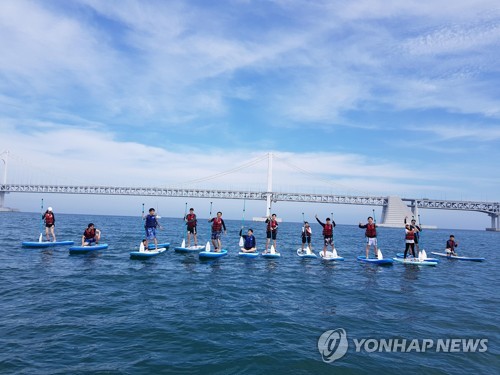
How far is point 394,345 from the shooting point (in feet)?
23.8

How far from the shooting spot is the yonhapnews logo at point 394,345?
6.96 meters

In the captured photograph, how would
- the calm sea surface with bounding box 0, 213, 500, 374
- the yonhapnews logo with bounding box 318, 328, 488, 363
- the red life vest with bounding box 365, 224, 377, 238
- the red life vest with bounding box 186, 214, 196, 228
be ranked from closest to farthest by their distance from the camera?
the calm sea surface with bounding box 0, 213, 500, 374, the yonhapnews logo with bounding box 318, 328, 488, 363, the red life vest with bounding box 365, 224, 377, 238, the red life vest with bounding box 186, 214, 196, 228

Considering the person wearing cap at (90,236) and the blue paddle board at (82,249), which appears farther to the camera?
the person wearing cap at (90,236)

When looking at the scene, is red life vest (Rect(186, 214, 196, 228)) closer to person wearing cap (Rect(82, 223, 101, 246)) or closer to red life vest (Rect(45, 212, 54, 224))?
person wearing cap (Rect(82, 223, 101, 246))

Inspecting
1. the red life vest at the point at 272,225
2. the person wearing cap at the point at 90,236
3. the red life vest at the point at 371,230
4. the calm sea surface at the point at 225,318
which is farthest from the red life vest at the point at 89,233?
the red life vest at the point at 371,230

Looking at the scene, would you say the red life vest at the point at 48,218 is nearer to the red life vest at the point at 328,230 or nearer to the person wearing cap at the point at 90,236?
the person wearing cap at the point at 90,236

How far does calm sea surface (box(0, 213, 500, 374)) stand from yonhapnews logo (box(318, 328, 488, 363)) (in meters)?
0.10

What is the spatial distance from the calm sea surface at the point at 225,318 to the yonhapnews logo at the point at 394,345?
0.34 ft

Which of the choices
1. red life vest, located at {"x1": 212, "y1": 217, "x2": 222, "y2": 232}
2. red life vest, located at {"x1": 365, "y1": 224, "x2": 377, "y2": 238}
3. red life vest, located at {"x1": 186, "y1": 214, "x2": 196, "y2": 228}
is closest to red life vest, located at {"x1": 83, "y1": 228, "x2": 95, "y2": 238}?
red life vest, located at {"x1": 186, "y1": 214, "x2": 196, "y2": 228}

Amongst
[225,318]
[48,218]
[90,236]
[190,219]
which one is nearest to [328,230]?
[190,219]

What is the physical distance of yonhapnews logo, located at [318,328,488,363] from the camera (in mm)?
6958

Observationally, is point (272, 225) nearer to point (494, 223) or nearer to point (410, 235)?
point (410, 235)

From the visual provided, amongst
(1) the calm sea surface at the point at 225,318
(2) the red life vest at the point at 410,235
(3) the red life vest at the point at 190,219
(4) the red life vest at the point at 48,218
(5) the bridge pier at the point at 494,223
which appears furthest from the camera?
(5) the bridge pier at the point at 494,223

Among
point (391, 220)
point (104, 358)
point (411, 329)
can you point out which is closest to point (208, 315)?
point (104, 358)
